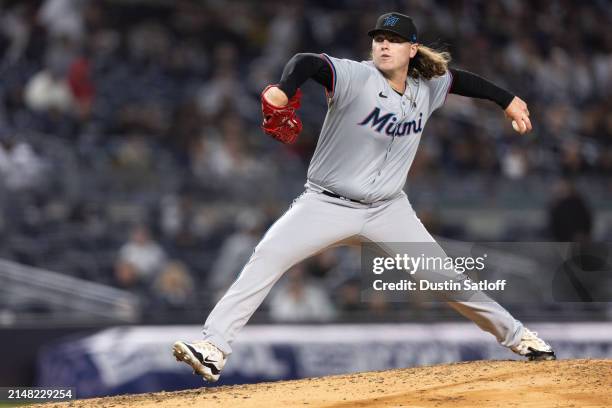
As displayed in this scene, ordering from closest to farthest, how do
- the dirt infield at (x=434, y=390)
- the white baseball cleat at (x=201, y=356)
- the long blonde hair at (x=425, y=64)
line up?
the white baseball cleat at (x=201, y=356)
the dirt infield at (x=434, y=390)
the long blonde hair at (x=425, y=64)

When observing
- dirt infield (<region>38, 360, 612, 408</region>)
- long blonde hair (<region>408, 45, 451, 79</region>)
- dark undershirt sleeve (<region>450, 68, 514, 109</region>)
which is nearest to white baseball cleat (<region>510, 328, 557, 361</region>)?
dirt infield (<region>38, 360, 612, 408</region>)

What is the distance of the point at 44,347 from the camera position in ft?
28.4

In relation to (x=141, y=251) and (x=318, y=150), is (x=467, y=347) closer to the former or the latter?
(x=141, y=251)

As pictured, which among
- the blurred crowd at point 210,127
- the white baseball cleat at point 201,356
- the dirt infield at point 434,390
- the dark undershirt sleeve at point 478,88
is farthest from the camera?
the blurred crowd at point 210,127

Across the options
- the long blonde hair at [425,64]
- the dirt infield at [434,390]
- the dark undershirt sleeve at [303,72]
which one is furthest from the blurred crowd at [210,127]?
the dark undershirt sleeve at [303,72]

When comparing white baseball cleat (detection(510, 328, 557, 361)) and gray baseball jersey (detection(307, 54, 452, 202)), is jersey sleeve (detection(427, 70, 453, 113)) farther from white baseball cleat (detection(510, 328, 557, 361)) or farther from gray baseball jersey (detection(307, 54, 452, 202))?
white baseball cleat (detection(510, 328, 557, 361))

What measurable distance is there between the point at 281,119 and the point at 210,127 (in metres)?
6.38

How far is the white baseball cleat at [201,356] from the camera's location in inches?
187

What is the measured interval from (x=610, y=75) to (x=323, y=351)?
7.10 meters

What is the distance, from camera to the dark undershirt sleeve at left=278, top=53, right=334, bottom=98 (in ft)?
15.2

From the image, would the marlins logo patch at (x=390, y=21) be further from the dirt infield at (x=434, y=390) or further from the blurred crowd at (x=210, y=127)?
the blurred crowd at (x=210, y=127)

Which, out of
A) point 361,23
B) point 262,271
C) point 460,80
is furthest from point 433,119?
point 262,271

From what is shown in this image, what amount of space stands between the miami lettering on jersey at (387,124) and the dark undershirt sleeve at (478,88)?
0.47 m

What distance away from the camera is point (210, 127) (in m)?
11.1
